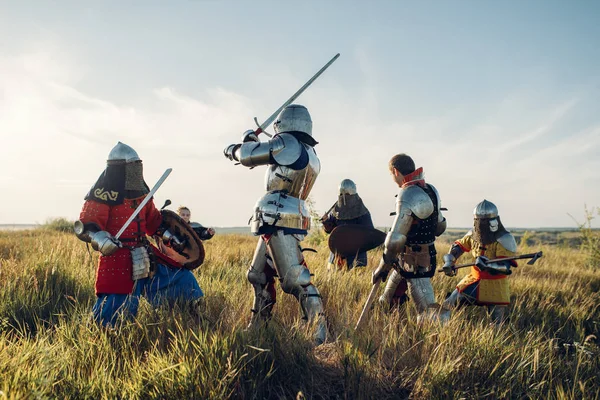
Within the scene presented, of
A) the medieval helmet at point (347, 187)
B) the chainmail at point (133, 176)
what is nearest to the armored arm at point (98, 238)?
the chainmail at point (133, 176)

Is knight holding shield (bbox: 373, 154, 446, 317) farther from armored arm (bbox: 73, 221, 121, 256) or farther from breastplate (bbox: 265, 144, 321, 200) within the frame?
armored arm (bbox: 73, 221, 121, 256)

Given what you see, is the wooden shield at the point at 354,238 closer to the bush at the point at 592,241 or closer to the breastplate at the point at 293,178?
the breastplate at the point at 293,178

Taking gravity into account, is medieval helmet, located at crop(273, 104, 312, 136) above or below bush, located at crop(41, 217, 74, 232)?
above

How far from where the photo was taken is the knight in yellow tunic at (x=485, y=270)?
4945 mm

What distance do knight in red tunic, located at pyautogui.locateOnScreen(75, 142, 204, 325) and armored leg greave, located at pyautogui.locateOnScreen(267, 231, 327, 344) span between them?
0.72 m

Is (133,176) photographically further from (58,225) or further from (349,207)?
(58,225)

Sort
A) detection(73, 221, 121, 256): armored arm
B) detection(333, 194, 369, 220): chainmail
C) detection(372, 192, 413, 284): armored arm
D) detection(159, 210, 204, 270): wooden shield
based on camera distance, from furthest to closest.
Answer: detection(333, 194, 369, 220): chainmail → detection(372, 192, 413, 284): armored arm → detection(159, 210, 204, 270): wooden shield → detection(73, 221, 121, 256): armored arm

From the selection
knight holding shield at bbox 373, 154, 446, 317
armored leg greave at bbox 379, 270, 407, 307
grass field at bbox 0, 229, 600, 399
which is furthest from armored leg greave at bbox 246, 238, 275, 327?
armored leg greave at bbox 379, 270, 407, 307

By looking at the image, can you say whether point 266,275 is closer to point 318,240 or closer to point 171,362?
→ point 171,362

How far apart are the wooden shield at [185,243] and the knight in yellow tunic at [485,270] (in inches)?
102

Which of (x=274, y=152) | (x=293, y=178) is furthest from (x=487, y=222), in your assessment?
(x=274, y=152)

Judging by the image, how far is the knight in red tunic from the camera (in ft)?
11.4

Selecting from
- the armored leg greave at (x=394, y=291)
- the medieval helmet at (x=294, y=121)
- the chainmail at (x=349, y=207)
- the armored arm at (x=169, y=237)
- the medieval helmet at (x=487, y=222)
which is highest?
the medieval helmet at (x=294, y=121)

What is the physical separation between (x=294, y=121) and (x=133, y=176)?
142cm
